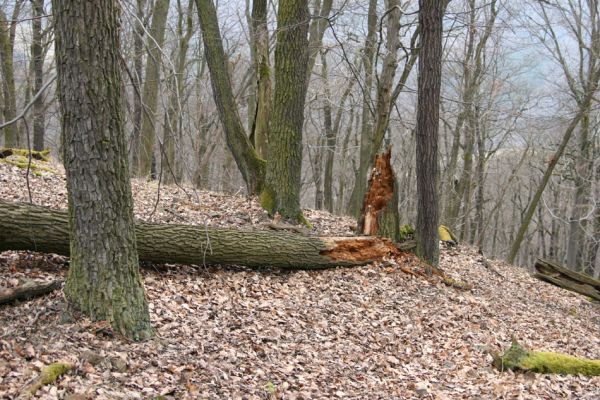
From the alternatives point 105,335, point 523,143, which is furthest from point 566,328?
point 523,143

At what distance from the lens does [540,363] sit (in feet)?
18.7

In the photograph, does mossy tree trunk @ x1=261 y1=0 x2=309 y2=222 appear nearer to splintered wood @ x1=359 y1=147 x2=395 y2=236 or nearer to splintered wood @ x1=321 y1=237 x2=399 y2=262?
splintered wood @ x1=359 y1=147 x2=395 y2=236

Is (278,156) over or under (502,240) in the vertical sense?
over

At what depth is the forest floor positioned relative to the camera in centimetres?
407

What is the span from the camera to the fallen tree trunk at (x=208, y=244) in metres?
5.62

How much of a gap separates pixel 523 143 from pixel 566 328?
2042 centimetres

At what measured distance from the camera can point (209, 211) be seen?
902 cm

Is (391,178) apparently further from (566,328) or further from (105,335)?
(105,335)

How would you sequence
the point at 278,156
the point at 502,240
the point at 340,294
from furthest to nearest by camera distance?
the point at 502,240 → the point at 278,156 → the point at 340,294

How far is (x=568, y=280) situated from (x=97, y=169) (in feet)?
29.4

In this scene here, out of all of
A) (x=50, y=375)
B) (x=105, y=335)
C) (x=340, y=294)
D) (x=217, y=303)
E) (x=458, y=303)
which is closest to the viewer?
(x=50, y=375)

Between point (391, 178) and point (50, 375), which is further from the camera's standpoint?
point (391, 178)

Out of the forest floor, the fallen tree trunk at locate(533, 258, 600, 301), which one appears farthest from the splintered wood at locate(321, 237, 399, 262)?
the fallen tree trunk at locate(533, 258, 600, 301)

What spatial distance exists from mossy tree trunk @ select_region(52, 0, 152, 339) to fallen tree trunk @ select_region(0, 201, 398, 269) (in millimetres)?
768
